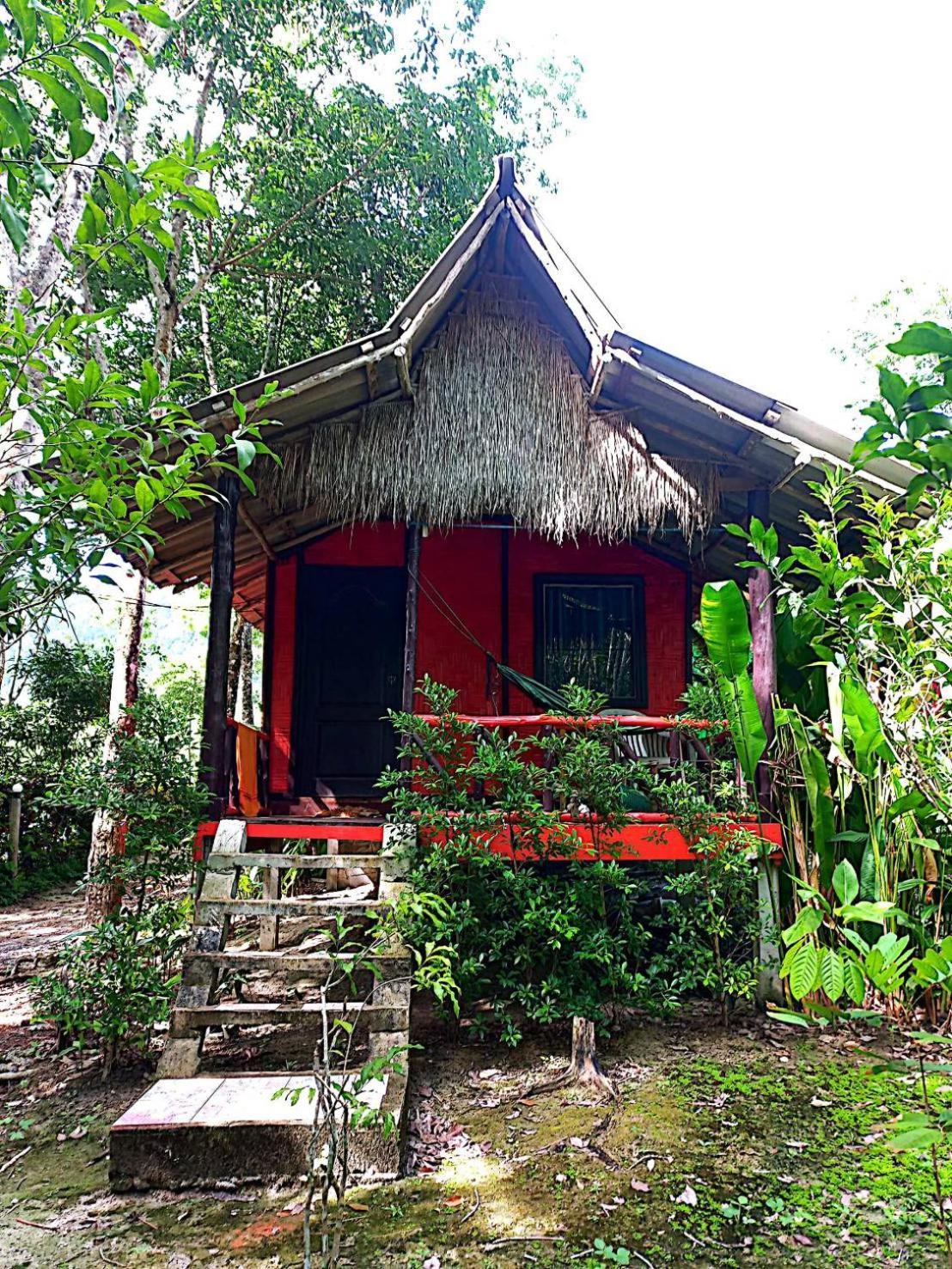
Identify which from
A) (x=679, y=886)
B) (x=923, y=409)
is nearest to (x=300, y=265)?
(x=679, y=886)

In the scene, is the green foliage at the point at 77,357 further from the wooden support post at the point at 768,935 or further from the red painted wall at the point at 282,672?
the red painted wall at the point at 282,672

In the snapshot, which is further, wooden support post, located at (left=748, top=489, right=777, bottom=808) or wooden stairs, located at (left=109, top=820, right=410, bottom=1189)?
wooden support post, located at (left=748, top=489, right=777, bottom=808)

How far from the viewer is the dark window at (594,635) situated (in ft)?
25.9

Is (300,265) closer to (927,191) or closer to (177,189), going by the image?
(177,189)

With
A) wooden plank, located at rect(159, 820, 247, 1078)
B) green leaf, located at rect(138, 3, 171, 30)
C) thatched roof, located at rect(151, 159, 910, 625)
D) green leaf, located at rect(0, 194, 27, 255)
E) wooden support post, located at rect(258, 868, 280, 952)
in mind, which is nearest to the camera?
green leaf, located at rect(0, 194, 27, 255)

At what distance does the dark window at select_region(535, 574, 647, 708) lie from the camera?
7883 mm

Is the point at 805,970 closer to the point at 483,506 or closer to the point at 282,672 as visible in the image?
the point at 483,506

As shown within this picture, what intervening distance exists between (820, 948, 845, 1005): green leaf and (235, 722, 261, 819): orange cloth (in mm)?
5092

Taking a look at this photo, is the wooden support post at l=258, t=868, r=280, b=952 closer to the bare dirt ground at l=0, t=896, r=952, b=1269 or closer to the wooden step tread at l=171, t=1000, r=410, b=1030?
the bare dirt ground at l=0, t=896, r=952, b=1269

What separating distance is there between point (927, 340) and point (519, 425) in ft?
→ 15.7

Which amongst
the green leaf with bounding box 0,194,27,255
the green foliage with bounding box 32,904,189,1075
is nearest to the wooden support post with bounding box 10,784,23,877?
the green foliage with bounding box 32,904,189,1075

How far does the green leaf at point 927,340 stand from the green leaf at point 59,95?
1.20 meters

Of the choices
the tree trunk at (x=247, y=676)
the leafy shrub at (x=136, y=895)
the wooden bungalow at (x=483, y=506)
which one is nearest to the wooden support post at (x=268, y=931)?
the wooden bungalow at (x=483, y=506)

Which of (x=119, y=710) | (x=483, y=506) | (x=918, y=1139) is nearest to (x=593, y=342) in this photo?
(x=483, y=506)
